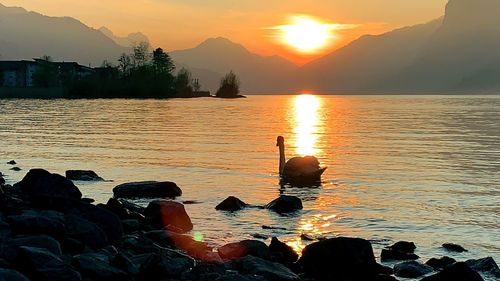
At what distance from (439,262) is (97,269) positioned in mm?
9722

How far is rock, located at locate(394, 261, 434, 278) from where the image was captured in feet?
56.4

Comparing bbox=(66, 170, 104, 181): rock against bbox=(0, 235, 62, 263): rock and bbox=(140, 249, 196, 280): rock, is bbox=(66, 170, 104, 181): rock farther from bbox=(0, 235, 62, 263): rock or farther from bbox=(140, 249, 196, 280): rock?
bbox=(0, 235, 62, 263): rock

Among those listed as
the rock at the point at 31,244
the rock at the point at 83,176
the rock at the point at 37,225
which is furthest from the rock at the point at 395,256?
the rock at the point at 83,176

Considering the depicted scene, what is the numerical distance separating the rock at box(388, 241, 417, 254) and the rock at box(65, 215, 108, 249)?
28.6 ft

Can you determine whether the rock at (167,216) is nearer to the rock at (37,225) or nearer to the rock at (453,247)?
the rock at (37,225)

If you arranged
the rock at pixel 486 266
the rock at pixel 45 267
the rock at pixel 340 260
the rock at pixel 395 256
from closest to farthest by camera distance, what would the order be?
the rock at pixel 45 267
the rock at pixel 340 260
the rock at pixel 486 266
the rock at pixel 395 256

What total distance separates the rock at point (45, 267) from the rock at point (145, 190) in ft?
53.8

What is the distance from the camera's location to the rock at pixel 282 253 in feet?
58.9

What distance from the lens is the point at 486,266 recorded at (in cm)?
1762

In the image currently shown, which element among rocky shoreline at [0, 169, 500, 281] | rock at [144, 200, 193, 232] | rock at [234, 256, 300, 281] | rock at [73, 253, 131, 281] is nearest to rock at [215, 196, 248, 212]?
rock at [144, 200, 193, 232]

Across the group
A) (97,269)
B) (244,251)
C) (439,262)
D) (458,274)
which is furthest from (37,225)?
(439,262)

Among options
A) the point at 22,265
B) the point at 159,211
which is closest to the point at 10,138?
the point at 159,211

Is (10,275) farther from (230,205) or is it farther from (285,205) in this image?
(285,205)

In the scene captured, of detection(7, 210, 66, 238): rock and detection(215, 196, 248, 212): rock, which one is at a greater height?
detection(7, 210, 66, 238): rock
